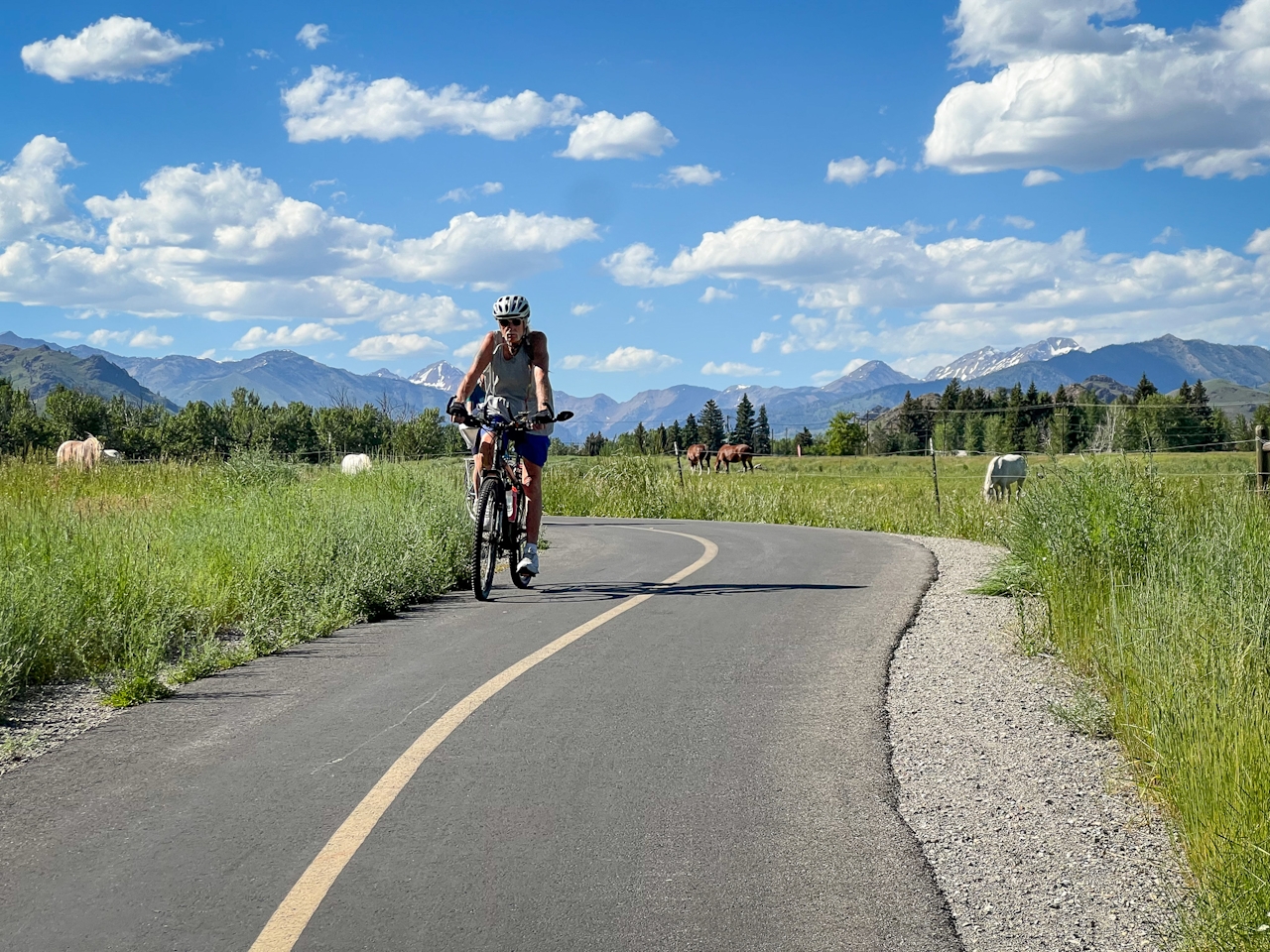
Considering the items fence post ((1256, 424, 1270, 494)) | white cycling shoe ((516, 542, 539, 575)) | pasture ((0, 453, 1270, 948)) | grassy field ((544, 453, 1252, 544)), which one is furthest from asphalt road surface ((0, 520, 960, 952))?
grassy field ((544, 453, 1252, 544))

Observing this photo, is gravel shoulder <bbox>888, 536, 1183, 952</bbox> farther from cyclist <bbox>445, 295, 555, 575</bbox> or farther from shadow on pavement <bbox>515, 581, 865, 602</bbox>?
cyclist <bbox>445, 295, 555, 575</bbox>

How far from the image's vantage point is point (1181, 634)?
5637 millimetres

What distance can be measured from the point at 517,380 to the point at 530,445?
0.65m

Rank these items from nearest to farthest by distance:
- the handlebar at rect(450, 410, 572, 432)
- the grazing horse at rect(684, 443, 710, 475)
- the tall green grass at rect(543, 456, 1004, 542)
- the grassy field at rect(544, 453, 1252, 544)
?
the handlebar at rect(450, 410, 572, 432)
the grassy field at rect(544, 453, 1252, 544)
the tall green grass at rect(543, 456, 1004, 542)
the grazing horse at rect(684, 443, 710, 475)

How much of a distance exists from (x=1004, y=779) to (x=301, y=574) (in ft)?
22.8

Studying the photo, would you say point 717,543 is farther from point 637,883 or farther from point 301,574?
point 637,883

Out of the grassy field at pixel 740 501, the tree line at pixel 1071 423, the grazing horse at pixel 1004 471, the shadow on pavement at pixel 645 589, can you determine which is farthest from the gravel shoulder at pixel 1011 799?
the grazing horse at pixel 1004 471

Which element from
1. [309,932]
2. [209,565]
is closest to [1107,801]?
[309,932]

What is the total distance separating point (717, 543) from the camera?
16578 mm

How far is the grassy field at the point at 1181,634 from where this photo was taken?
3.70m

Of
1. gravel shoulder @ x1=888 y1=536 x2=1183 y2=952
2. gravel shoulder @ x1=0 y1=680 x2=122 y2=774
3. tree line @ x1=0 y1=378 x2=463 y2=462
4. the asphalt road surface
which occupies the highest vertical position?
tree line @ x1=0 y1=378 x2=463 y2=462

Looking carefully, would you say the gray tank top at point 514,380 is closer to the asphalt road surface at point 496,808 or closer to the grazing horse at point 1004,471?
the asphalt road surface at point 496,808

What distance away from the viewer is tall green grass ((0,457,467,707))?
7414mm

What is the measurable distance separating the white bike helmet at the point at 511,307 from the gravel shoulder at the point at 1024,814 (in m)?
5.01
